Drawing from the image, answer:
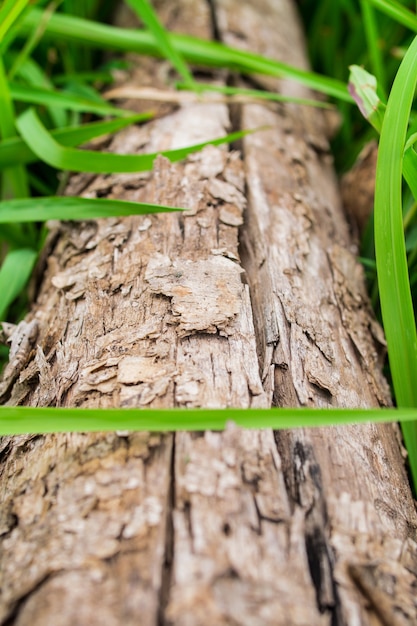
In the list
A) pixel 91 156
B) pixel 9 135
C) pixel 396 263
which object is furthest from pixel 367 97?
Answer: pixel 9 135

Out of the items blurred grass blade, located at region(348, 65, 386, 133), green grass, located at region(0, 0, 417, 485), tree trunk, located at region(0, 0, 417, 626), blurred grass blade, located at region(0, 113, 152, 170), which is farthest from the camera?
blurred grass blade, located at region(0, 113, 152, 170)

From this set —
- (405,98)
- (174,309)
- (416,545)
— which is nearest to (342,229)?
(405,98)

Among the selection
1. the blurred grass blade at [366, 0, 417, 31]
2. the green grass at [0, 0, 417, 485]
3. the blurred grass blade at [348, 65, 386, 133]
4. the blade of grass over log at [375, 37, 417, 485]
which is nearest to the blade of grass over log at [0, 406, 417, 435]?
the green grass at [0, 0, 417, 485]

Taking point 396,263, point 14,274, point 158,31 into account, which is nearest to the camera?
point 396,263

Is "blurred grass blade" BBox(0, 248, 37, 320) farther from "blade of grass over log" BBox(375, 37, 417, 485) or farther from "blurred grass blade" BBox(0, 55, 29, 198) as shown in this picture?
"blade of grass over log" BBox(375, 37, 417, 485)

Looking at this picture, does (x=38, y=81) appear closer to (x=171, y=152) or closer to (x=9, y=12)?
(x=9, y=12)

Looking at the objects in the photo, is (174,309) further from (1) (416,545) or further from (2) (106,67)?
(2) (106,67)

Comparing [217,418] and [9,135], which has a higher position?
[9,135]
